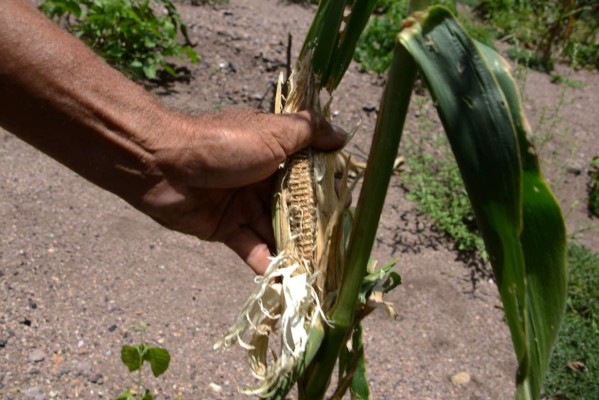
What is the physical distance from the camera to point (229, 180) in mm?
1188

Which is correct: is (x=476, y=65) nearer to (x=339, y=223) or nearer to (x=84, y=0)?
(x=339, y=223)

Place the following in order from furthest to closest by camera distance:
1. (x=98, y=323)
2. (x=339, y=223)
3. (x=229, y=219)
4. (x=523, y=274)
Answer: (x=98, y=323) → (x=229, y=219) → (x=339, y=223) → (x=523, y=274)

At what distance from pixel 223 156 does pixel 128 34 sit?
189 centimetres

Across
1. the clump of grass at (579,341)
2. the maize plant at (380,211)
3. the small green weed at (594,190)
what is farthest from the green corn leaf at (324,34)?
the small green weed at (594,190)

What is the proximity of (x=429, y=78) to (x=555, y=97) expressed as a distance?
9.76ft

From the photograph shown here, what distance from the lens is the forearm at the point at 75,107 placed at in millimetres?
1094

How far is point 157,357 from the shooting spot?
125cm

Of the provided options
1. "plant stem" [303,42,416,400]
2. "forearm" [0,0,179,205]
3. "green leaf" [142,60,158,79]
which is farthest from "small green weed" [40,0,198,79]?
"plant stem" [303,42,416,400]

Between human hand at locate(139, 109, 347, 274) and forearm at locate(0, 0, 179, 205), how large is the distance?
0.03m

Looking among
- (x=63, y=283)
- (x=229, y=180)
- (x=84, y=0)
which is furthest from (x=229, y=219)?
(x=84, y=0)

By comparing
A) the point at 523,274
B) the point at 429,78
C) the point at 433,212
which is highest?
the point at 429,78

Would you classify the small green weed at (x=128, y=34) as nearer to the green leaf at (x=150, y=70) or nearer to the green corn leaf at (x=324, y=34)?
the green leaf at (x=150, y=70)

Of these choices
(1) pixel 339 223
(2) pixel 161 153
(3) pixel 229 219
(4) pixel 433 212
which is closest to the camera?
(1) pixel 339 223

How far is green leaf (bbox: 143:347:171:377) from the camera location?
1.24m
